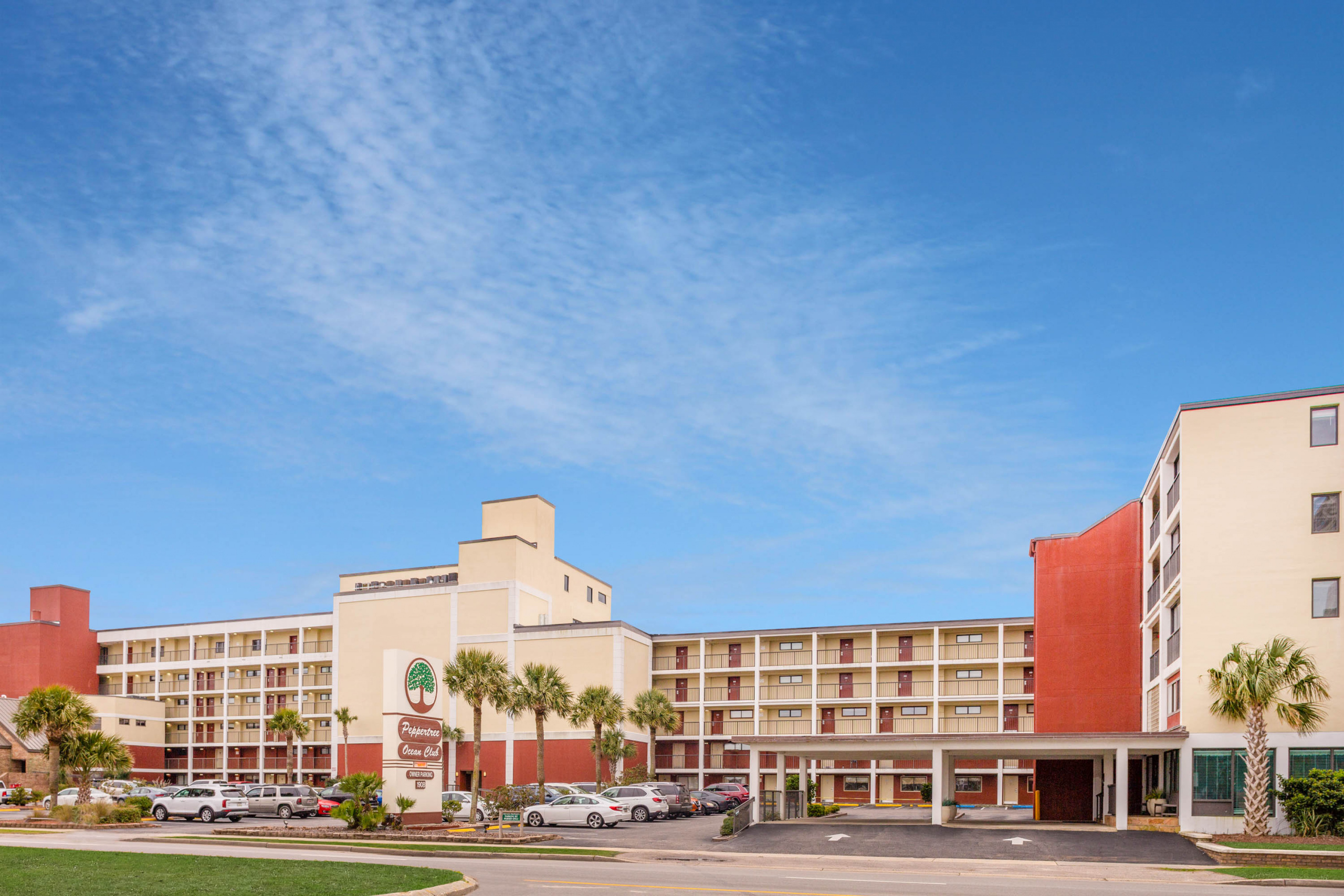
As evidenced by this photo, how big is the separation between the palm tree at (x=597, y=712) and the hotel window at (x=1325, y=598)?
37.2m

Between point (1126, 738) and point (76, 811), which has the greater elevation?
point (1126, 738)

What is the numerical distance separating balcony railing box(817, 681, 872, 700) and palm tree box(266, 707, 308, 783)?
110 feet

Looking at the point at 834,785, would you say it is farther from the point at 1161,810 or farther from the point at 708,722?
the point at 1161,810

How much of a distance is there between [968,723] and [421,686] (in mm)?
45244

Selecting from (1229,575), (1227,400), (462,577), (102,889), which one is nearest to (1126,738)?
(1229,575)

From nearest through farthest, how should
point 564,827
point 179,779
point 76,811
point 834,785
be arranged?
1. point 76,811
2. point 564,827
3. point 834,785
4. point 179,779

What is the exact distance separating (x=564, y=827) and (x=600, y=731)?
20592 millimetres

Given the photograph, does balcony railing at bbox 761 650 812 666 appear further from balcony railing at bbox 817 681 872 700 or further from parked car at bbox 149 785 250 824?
parked car at bbox 149 785 250 824

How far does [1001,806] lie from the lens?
72.0m

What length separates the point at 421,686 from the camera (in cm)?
3969

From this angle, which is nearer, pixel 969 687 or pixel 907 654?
pixel 969 687

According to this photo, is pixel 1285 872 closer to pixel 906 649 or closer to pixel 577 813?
pixel 577 813

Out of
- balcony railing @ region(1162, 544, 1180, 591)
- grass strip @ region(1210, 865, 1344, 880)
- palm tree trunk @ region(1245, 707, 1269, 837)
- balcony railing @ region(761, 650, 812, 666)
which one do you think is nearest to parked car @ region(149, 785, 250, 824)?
balcony railing @ region(761, 650, 812, 666)

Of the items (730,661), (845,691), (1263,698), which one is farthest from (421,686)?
(845,691)
